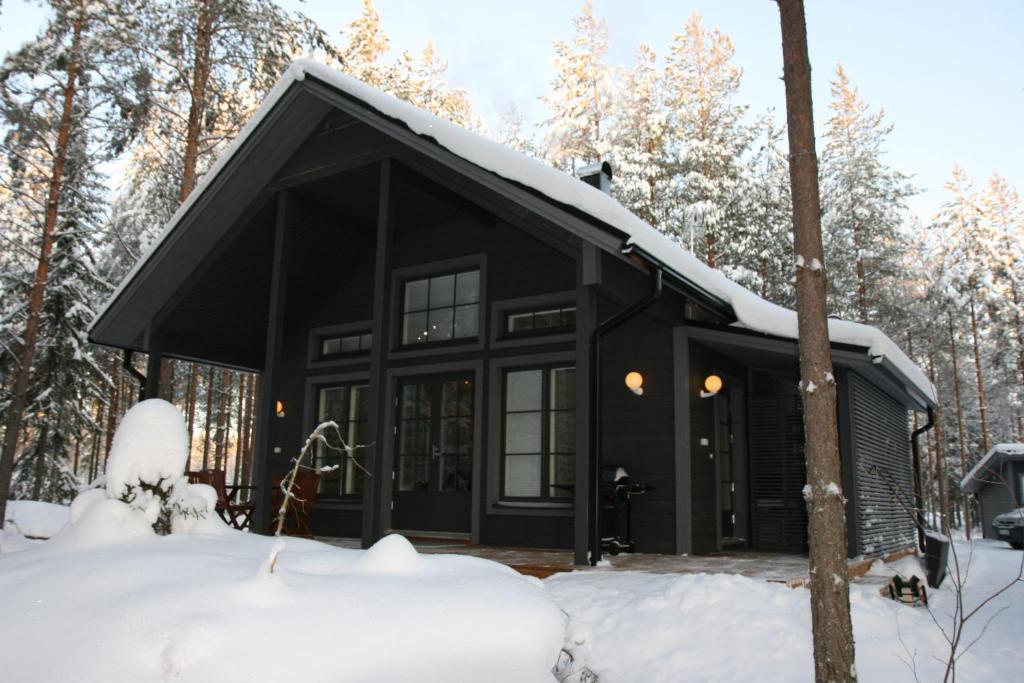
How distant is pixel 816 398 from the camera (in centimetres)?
309

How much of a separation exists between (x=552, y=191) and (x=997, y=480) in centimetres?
1732

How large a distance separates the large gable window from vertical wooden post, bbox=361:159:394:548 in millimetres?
1960

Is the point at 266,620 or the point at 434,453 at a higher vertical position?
the point at 434,453

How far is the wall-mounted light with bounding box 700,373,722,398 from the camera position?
769 cm

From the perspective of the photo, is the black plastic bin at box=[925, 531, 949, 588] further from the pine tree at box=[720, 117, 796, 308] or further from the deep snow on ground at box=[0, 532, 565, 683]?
the pine tree at box=[720, 117, 796, 308]

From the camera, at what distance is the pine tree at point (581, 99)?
703 inches

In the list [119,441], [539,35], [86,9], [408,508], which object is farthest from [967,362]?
[119,441]

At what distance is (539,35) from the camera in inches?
738

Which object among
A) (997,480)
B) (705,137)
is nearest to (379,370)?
(705,137)

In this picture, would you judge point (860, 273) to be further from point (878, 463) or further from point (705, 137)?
point (878, 463)

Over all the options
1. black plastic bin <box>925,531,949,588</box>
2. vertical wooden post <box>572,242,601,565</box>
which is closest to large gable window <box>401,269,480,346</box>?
vertical wooden post <box>572,242,601,565</box>

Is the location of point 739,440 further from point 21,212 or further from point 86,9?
point 21,212

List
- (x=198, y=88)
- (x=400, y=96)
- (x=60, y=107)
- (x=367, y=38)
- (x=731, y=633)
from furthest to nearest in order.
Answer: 1. (x=367, y=38)
2. (x=400, y=96)
3. (x=60, y=107)
4. (x=198, y=88)
5. (x=731, y=633)

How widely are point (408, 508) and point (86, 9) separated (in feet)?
26.3
